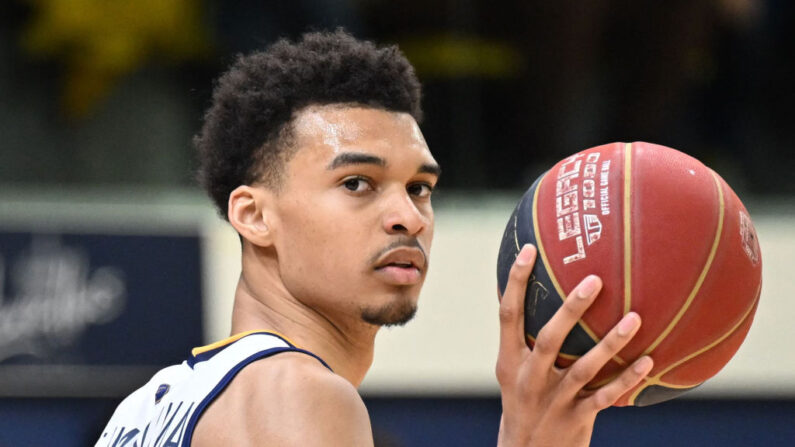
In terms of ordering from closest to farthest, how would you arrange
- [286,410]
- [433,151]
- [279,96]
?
[286,410] → [279,96] → [433,151]

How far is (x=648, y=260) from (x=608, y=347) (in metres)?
0.19

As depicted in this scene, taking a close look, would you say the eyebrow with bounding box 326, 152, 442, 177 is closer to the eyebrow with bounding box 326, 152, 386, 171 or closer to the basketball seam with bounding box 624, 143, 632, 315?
the eyebrow with bounding box 326, 152, 386, 171

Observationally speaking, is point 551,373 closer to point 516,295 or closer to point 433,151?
point 516,295

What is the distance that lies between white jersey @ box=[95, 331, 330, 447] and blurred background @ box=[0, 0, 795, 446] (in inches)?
148

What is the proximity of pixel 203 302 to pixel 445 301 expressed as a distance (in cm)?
132

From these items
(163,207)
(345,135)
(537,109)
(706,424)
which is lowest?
(706,424)

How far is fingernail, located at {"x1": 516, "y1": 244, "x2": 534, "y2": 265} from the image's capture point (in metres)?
2.30

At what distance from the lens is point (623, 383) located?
7.43 ft

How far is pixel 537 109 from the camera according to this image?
6875 mm

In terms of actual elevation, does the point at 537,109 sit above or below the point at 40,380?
above

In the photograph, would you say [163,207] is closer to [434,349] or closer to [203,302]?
[203,302]

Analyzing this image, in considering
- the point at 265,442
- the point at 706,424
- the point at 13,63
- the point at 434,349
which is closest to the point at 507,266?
the point at 265,442

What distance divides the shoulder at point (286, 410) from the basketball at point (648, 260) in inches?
18.9

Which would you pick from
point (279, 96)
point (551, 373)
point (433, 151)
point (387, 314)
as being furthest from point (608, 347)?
point (433, 151)
